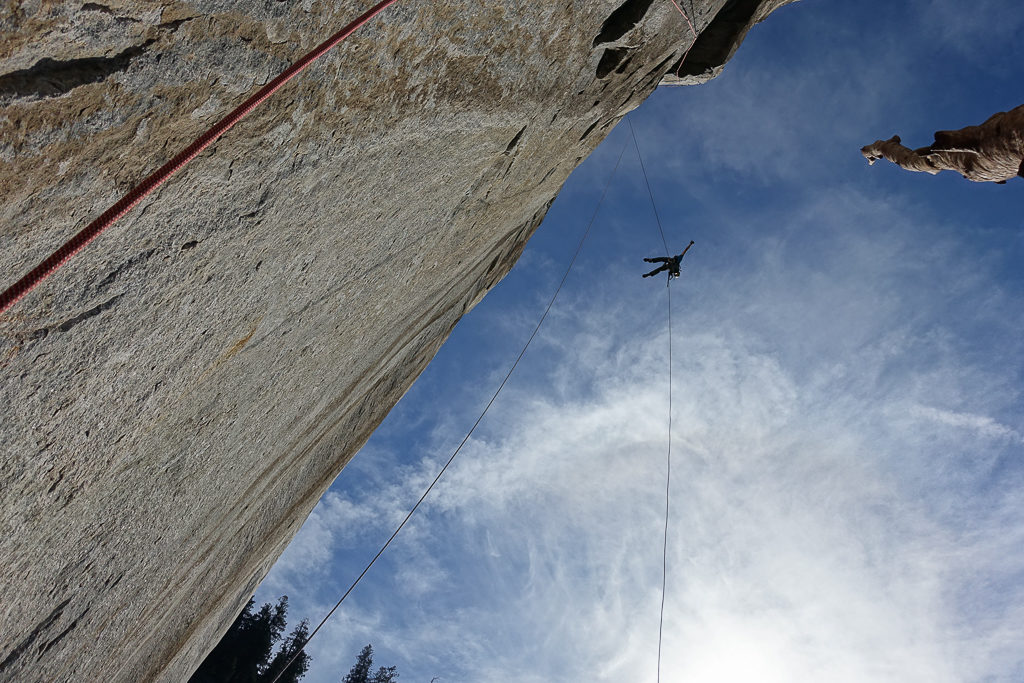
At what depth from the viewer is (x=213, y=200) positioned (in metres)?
2.62

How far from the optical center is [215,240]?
2.81 m

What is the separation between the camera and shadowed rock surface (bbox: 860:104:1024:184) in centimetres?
365

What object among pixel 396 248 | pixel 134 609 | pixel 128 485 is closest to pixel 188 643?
pixel 134 609

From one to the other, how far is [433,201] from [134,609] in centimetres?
437

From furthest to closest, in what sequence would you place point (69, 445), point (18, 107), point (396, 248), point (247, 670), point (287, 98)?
point (247, 670), point (396, 248), point (69, 445), point (287, 98), point (18, 107)

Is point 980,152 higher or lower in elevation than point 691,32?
lower

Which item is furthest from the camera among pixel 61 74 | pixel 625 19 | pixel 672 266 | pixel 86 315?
pixel 672 266

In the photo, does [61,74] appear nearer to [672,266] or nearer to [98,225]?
[98,225]

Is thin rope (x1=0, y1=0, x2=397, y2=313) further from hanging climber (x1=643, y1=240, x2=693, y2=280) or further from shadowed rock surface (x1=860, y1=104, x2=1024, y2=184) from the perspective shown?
hanging climber (x1=643, y1=240, x2=693, y2=280)

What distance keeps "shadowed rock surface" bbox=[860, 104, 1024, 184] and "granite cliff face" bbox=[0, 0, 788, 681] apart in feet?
8.33

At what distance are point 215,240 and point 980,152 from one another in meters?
5.00

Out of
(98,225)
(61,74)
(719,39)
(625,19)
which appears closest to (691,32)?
(719,39)

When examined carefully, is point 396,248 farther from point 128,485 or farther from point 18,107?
point 18,107

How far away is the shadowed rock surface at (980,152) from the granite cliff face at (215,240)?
2.54 metres
